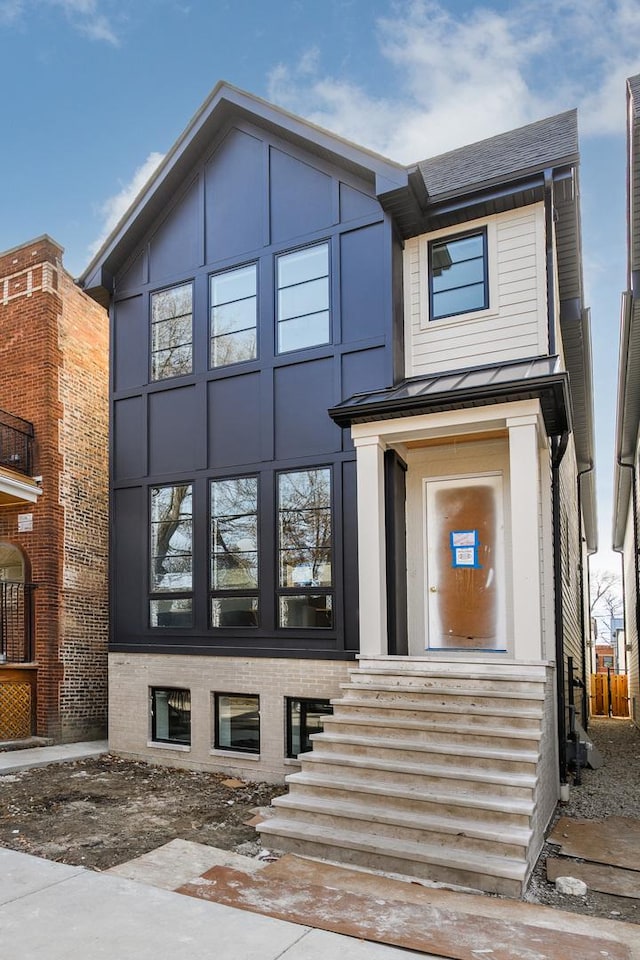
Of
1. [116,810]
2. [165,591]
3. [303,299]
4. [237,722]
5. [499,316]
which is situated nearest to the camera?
[116,810]

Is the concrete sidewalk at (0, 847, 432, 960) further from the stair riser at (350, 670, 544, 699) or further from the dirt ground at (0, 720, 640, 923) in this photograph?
the stair riser at (350, 670, 544, 699)

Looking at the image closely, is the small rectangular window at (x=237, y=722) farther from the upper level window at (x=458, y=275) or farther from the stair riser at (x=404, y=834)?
the upper level window at (x=458, y=275)

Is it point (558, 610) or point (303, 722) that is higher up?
point (558, 610)

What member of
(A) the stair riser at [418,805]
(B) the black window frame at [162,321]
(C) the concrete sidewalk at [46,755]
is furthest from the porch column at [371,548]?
(C) the concrete sidewalk at [46,755]

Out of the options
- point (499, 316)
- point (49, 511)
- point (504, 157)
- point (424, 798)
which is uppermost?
point (504, 157)

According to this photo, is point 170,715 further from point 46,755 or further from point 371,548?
point 371,548

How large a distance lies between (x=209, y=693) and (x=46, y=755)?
2.46 m

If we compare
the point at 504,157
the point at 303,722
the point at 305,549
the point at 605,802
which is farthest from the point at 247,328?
the point at 605,802

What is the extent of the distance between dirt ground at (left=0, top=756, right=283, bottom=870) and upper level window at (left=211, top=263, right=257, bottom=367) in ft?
17.3

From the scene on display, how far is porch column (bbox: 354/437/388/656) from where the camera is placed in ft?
25.0

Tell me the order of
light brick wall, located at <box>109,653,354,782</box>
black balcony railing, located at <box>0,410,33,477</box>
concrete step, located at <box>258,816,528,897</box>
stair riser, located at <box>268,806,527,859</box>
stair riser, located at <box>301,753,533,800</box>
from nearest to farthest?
concrete step, located at <box>258,816,528,897</box>
stair riser, located at <box>268,806,527,859</box>
stair riser, located at <box>301,753,533,800</box>
light brick wall, located at <box>109,653,354,782</box>
black balcony railing, located at <box>0,410,33,477</box>

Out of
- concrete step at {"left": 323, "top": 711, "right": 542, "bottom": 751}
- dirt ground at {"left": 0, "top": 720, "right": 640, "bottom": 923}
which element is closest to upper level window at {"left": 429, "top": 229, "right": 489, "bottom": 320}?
concrete step at {"left": 323, "top": 711, "right": 542, "bottom": 751}

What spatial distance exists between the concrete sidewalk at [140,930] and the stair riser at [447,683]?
3025 mm

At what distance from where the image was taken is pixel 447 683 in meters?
6.70
